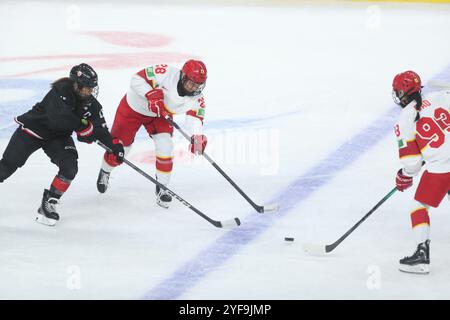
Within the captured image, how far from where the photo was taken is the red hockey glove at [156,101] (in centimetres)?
524

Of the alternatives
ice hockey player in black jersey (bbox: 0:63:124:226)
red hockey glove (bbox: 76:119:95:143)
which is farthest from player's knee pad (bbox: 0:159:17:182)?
red hockey glove (bbox: 76:119:95:143)

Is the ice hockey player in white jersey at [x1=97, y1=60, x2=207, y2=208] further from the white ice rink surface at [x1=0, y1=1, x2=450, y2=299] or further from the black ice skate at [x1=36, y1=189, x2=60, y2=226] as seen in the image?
the black ice skate at [x1=36, y1=189, x2=60, y2=226]

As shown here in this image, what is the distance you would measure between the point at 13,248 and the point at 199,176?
1563 mm

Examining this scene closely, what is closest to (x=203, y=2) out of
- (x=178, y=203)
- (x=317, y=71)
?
(x=317, y=71)

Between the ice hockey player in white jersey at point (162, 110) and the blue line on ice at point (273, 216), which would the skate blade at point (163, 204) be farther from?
the blue line on ice at point (273, 216)

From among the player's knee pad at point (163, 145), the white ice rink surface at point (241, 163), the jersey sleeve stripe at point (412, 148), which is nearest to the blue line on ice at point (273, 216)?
the white ice rink surface at point (241, 163)

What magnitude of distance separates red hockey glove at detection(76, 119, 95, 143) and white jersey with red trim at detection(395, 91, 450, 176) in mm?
1643

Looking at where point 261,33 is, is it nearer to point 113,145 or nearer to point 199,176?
point 199,176

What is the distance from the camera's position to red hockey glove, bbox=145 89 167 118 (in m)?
5.24

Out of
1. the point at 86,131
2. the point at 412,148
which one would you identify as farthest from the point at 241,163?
the point at 412,148

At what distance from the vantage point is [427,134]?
4.55 metres

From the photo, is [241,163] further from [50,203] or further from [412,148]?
[412,148]

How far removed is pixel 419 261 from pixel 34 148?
6.99ft

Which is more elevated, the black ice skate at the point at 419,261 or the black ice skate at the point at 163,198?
the black ice skate at the point at 163,198
